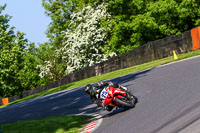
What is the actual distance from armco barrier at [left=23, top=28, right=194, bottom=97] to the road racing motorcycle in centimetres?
1738

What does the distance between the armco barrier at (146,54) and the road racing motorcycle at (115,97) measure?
1738 centimetres

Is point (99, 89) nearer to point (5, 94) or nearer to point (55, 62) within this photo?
point (55, 62)

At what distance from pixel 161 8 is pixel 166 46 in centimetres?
1162

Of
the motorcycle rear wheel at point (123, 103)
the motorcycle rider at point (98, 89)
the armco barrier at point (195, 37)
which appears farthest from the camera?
the armco barrier at point (195, 37)

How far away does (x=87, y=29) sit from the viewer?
138 ft

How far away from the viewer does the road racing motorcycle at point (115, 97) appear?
10258mm

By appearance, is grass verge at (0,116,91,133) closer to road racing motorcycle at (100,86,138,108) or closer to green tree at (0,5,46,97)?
road racing motorcycle at (100,86,138,108)

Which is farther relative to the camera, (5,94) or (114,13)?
(5,94)

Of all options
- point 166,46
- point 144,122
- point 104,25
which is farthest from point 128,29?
point 144,122

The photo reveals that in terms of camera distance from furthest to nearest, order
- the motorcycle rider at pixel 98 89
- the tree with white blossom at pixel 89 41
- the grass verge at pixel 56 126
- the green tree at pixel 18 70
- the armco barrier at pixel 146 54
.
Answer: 1. the green tree at pixel 18 70
2. the tree with white blossom at pixel 89 41
3. the armco barrier at pixel 146 54
4. the grass verge at pixel 56 126
5. the motorcycle rider at pixel 98 89

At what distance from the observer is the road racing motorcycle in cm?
1026

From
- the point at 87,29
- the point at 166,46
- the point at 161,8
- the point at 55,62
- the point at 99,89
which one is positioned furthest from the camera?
the point at 55,62

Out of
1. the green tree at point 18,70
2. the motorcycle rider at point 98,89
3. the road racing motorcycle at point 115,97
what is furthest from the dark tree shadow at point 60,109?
the green tree at point 18,70

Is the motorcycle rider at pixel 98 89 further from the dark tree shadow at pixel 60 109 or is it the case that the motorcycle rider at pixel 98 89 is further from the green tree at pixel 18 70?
the green tree at pixel 18 70
